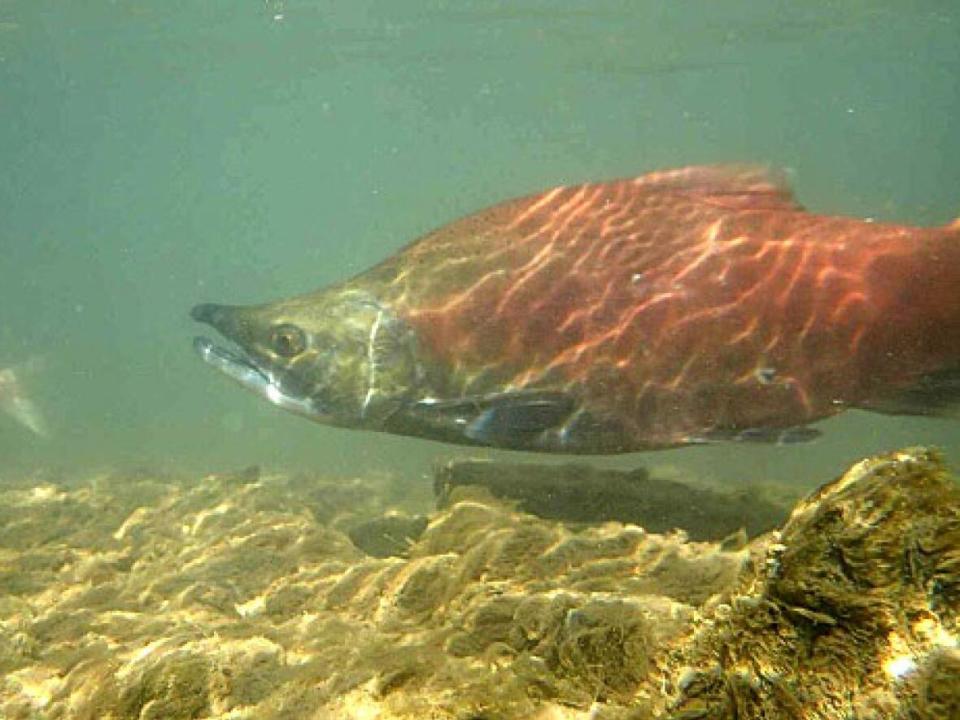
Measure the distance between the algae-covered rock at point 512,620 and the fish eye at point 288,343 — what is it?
1.23 m

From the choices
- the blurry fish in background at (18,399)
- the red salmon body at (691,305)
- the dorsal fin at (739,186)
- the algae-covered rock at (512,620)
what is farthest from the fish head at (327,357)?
the blurry fish in background at (18,399)

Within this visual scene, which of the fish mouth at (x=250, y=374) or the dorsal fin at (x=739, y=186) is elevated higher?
the dorsal fin at (x=739, y=186)

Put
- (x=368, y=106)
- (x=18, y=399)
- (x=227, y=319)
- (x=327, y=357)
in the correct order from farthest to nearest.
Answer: (x=368, y=106)
(x=18, y=399)
(x=227, y=319)
(x=327, y=357)

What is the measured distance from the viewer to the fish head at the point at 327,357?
17.2ft

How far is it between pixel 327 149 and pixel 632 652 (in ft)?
317

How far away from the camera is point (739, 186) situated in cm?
498

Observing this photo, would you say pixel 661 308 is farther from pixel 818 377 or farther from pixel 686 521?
pixel 686 521

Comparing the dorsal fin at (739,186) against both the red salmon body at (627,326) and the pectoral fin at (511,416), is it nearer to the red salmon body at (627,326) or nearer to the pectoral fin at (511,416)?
the red salmon body at (627,326)

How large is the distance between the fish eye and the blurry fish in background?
14678 millimetres

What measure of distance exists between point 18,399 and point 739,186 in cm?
1849

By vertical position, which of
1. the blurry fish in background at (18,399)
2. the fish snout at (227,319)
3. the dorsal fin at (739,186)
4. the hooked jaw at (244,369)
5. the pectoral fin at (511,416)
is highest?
the dorsal fin at (739,186)

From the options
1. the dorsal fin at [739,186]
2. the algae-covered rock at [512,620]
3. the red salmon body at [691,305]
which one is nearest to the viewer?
the algae-covered rock at [512,620]

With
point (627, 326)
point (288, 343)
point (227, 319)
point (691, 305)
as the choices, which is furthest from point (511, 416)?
point (227, 319)

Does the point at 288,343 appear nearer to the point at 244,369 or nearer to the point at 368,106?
the point at 244,369
